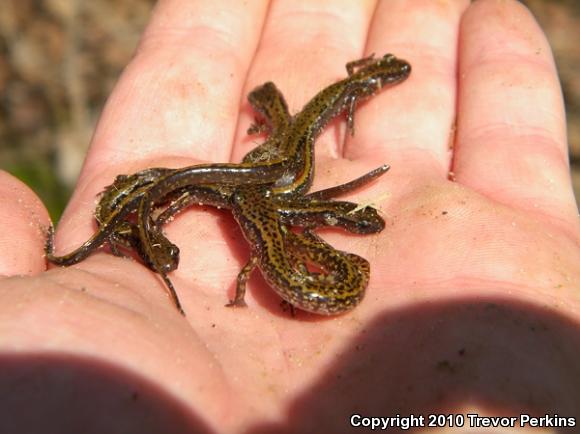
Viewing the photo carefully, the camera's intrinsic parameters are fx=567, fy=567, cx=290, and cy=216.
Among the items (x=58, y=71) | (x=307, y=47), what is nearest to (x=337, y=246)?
(x=307, y=47)

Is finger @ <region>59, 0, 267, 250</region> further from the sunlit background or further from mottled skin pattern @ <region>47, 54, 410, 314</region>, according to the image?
the sunlit background

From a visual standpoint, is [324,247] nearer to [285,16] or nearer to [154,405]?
[154,405]

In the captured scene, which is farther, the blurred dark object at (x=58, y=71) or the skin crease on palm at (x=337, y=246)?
the blurred dark object at (x=58, y=71)

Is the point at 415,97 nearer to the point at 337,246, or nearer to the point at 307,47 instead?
the point at 307,47

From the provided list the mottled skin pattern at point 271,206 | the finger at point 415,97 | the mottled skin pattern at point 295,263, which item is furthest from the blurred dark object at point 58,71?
the mottled skin pattern at point 295,263

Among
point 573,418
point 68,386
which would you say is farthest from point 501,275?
point 68,386

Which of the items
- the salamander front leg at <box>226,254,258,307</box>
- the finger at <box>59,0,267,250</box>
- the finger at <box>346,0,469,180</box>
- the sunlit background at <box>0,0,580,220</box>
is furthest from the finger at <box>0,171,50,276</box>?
the sunlit background at <box>0,0,580,220</box>

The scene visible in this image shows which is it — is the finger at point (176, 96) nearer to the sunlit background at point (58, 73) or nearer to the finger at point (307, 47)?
the finger at point (307, 47)
